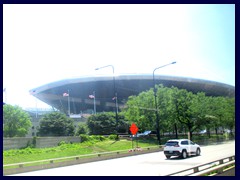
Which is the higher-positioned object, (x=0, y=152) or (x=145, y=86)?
(x=145, y=86)

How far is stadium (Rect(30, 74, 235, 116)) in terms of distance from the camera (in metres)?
95.5

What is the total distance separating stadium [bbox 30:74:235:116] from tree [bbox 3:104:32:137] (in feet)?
148

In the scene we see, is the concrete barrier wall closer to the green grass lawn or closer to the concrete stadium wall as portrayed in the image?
the concrete stadium wall

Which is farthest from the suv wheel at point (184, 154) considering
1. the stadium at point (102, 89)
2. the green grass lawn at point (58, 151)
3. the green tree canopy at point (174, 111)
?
the stadium at point (102, 89)

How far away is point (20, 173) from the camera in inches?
583

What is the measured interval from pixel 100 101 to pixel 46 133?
4950 centimetres

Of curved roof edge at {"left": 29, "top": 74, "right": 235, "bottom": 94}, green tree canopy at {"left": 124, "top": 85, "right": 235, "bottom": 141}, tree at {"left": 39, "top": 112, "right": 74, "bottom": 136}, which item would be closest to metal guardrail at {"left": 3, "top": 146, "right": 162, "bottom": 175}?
green tree canopy at {"left": 124, "top": 85, "right": 235, "bottom": 141}

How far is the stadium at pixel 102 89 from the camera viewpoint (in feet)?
313

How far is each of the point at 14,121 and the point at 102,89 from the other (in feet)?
175

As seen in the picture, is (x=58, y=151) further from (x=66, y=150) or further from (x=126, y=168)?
(x=126, y=168)

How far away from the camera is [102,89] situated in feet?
323

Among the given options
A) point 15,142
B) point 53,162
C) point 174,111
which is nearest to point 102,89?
point 174,111
